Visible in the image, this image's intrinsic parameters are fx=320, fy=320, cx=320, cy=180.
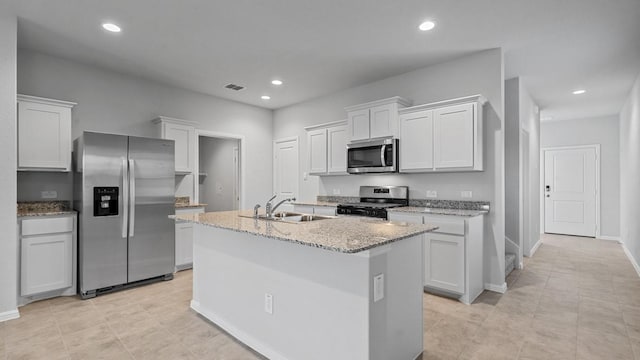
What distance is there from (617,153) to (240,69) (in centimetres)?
776

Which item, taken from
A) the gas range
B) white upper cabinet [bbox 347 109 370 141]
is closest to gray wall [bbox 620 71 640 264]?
the gas range

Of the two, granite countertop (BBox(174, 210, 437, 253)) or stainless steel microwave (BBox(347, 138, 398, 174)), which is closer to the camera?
granite countertop (BBox(174, 210, 437, 253))

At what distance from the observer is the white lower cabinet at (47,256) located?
3.21m

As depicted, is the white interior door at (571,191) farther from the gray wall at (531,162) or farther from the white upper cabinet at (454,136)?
the white upper cabinet at (454,136)

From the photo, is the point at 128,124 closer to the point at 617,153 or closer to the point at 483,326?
the point at 483,326

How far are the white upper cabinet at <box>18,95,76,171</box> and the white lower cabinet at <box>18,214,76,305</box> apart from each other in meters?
0.60

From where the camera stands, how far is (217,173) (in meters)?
6.80

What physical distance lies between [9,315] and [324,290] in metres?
3.01

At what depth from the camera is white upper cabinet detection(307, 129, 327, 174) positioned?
5.12 m

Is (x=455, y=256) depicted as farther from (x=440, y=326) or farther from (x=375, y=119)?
(x=375, y=119)

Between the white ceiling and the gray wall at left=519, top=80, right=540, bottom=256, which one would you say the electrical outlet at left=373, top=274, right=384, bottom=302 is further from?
the gray wall at left=519, top=80, right=540, bottom=256

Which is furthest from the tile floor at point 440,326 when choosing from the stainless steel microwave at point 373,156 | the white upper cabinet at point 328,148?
the white upper cabinet at point 328,148

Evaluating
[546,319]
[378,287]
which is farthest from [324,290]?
[546,319]

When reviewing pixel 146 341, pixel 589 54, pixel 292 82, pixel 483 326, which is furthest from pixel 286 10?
pixel 589 54
